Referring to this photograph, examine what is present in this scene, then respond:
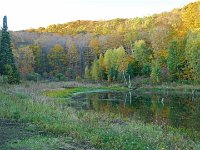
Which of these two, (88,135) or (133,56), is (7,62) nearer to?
(133,56)

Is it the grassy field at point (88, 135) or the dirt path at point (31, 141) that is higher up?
the dirt path at point (31, 141)

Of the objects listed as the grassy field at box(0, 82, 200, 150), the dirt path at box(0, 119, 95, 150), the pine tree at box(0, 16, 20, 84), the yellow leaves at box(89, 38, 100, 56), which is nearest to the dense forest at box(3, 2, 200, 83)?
the yellow leaves at box(89, 38, 100, 56)

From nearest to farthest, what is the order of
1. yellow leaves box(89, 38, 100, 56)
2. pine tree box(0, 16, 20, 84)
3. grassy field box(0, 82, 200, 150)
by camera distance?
grassy field box(0, 82, 200, 150) → pine tree box(0, 16, 20, 84) → yellow leaves box(89, 38, 100, 56)

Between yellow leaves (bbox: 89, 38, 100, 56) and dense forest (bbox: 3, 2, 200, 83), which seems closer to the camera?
dense forest (bbox: 3, 2, 200, 83)

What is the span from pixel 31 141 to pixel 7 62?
45.5 m

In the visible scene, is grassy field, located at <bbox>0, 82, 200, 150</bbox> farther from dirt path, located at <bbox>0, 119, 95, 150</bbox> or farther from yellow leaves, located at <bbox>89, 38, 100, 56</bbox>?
yellow leaves, located at <bbox>89, 38, 100, 56</bbox>

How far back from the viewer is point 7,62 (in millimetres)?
57750

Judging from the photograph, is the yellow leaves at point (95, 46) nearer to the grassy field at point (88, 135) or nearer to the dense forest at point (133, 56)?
the dense forest at point (133, 56)

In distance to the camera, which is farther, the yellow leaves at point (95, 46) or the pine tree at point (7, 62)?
the yellow leaves at point (95, 46)

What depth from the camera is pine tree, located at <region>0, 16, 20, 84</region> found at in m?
53.1

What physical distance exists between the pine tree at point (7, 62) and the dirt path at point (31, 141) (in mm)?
37015

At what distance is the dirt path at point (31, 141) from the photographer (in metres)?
13.2

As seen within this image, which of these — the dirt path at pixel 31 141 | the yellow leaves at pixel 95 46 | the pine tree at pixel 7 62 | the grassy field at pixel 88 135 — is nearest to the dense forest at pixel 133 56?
the yellow leaves at pixel 95 46

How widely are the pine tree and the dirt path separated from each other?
3701 centimetres
